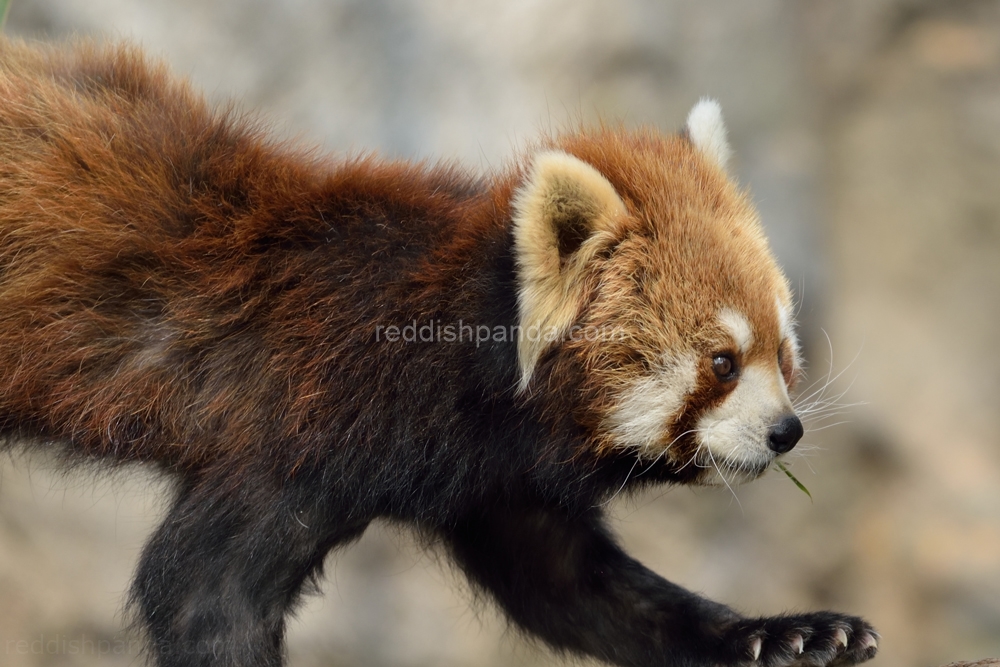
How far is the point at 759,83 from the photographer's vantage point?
19.3 ft

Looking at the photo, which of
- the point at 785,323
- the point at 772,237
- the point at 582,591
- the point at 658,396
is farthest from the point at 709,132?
the point at 772,237

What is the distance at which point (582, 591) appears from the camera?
330 cm

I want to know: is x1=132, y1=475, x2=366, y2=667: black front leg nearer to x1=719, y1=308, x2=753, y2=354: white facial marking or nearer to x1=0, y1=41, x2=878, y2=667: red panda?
x1=0, y1=41, x2=878, y2=667: red panda

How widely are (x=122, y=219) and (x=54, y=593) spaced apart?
4.00m

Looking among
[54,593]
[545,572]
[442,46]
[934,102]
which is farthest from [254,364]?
[934,102]

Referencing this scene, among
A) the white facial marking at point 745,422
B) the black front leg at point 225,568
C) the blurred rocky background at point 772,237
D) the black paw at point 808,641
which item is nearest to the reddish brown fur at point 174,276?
the black front leg at point 225,568

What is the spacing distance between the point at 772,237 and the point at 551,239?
372cm

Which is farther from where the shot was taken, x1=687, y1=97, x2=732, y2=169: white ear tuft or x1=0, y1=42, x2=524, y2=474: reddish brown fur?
x1=687, y1=97, x2=732, y2=169: white ear tuft

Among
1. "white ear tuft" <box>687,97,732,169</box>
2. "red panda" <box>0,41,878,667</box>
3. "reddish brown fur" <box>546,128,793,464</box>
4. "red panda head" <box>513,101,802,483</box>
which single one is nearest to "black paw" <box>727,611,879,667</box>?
"red panda" <box>0,41,878,667</box>

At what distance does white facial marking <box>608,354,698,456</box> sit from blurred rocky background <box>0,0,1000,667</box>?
9.69ft

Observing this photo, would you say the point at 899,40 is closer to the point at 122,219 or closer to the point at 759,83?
the point at 759,83

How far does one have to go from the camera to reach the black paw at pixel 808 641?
279 centimetres

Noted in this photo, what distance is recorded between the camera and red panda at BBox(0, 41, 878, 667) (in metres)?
2.61

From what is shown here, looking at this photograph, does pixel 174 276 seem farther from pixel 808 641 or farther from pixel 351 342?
pixel 808 641
